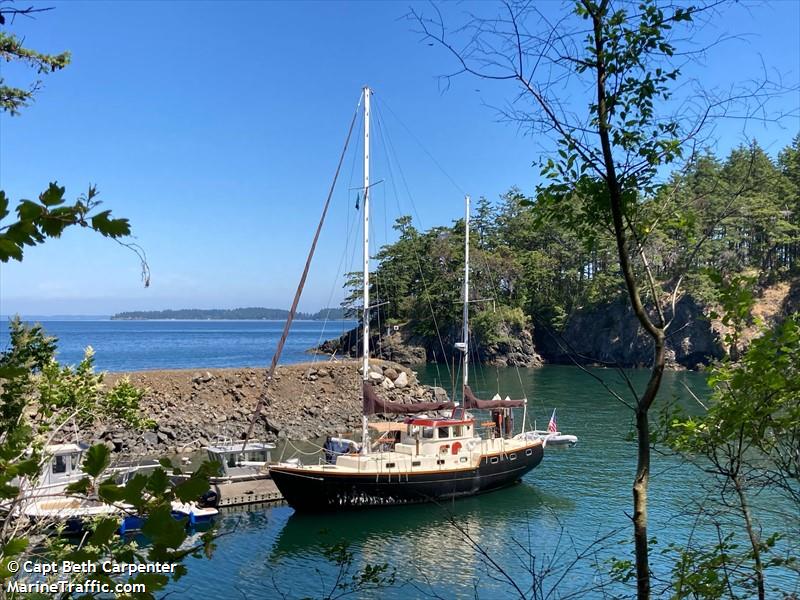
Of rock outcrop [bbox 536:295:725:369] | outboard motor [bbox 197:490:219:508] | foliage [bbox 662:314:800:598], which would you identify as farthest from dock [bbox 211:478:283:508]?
rock outcrop [bbox 536:295:725:369]

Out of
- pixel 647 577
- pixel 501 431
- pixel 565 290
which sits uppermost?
pixel 565 290

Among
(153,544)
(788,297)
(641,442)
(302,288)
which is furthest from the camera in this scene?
(788,297)

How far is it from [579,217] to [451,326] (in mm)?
67150

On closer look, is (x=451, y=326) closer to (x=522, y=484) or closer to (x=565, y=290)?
(x=565, y=290)

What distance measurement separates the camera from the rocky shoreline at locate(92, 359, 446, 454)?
94.1 feet

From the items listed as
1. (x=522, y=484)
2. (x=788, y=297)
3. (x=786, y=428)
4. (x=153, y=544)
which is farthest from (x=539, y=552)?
(x=788, y=297)

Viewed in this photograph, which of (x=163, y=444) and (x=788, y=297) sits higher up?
(x=788, y=297)

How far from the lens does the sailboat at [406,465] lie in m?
19.1

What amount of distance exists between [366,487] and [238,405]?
1611cm

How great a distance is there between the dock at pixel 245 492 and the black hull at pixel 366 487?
1.31 meters

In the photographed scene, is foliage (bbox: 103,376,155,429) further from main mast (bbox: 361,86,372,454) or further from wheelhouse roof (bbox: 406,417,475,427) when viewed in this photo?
wheelhouse roof (bbox: 406,417,475,427)

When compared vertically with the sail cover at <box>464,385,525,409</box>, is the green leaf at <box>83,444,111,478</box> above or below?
above

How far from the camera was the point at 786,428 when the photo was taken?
167 inches

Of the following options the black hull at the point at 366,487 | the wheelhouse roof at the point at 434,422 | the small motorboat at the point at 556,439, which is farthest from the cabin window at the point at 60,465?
the small motorboat at the point at 556,439
